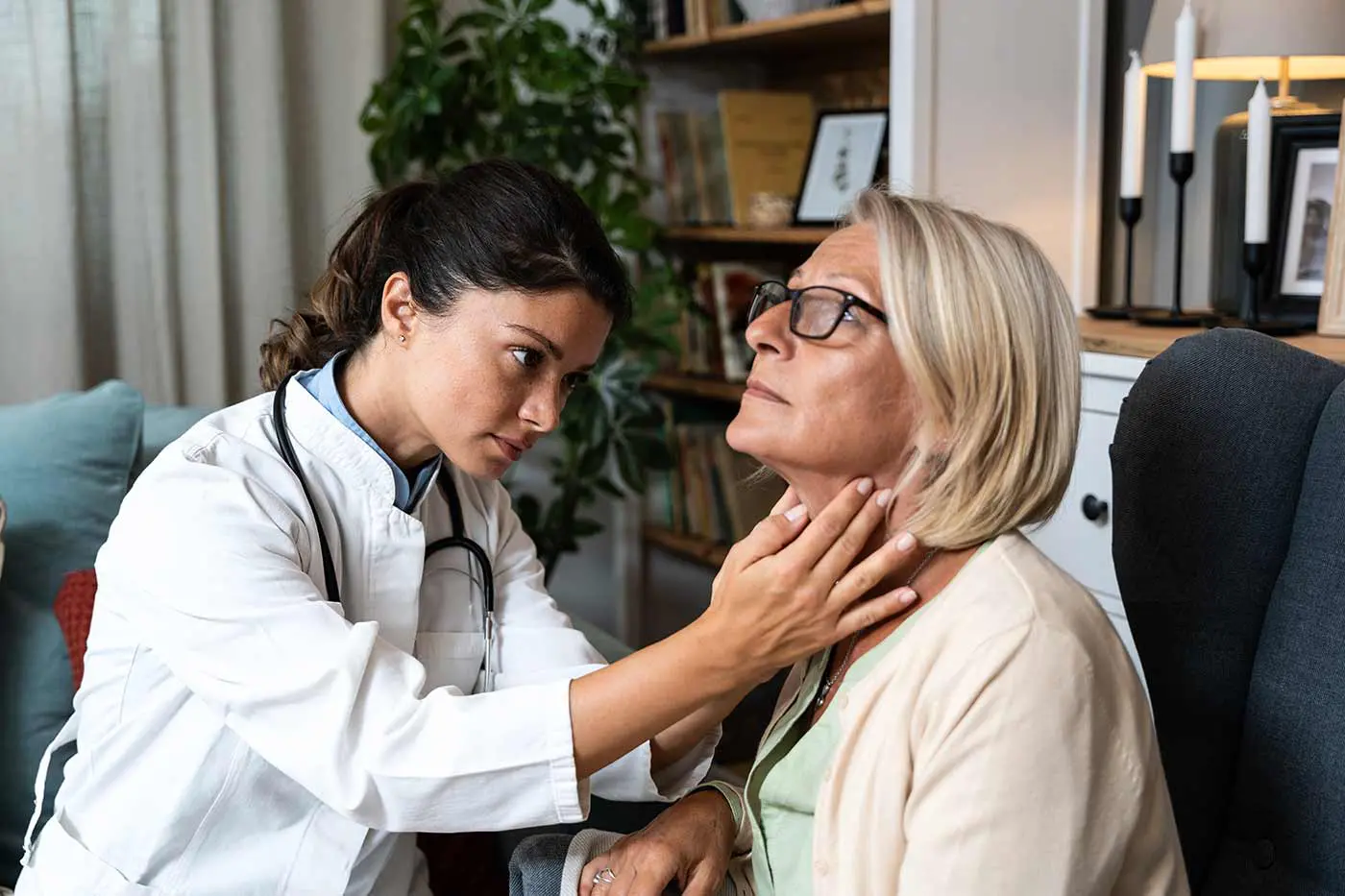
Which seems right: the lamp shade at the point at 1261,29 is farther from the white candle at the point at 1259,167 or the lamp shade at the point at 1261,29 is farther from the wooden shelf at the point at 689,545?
the wooden shelf at the point at 689,545

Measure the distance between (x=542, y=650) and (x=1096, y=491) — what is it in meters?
0.90

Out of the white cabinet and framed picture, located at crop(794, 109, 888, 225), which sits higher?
framed picture, located at crop(794, 109, 888, 225)

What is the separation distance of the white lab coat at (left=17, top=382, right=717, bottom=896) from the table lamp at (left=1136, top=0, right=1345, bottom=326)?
1.21m

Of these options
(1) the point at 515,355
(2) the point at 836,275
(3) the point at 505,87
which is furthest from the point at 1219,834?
(3) the point at 505,87

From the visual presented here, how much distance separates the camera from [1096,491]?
6.43ft

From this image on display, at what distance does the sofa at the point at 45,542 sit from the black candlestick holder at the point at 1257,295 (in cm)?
106

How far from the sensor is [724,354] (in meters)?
3.25

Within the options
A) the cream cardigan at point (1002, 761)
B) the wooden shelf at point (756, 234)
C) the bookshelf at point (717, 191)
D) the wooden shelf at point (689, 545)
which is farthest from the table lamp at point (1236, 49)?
the wooden shelf at point (689, 545)

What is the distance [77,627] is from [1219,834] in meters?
1.41

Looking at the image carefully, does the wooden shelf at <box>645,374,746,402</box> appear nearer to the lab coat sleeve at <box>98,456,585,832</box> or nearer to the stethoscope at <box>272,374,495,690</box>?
the stethoscope at <box>272,374,495,690</box>

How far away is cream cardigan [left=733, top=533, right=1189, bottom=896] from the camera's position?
0.97 m

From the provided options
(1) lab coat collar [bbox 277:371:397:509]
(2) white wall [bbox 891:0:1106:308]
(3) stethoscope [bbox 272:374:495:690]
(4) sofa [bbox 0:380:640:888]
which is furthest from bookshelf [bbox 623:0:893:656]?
(1) lab coat collar [bbox 277:371:397:509]

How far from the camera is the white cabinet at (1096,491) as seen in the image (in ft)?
6.25

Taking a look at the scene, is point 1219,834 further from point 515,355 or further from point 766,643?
point 515,355
